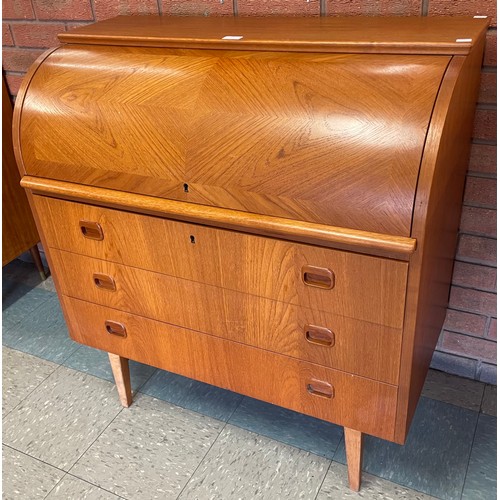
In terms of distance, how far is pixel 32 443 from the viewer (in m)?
1.67

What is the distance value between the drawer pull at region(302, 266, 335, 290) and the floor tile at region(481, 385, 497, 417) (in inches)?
33.8

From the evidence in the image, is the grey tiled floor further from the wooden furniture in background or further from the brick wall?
the wooden furniture in background

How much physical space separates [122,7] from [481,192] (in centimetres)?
122

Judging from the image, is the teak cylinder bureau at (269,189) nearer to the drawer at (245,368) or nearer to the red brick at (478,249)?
the drawer at (245,368)

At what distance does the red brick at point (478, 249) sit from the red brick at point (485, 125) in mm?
291

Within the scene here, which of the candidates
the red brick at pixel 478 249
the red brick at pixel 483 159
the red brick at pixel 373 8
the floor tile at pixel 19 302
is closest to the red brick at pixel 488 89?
the red brick at pixel 483 159

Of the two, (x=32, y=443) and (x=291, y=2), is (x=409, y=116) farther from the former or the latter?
(x=32, y=443)

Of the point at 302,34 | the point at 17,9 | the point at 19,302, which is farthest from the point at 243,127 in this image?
the point at 19,302

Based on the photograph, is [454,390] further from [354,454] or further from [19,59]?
[19,59]

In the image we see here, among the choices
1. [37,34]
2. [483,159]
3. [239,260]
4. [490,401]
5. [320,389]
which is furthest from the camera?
[37,34]

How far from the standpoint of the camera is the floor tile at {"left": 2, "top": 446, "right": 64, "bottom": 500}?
1.53m

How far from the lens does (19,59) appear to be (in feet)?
6.59

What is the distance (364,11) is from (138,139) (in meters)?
0.68

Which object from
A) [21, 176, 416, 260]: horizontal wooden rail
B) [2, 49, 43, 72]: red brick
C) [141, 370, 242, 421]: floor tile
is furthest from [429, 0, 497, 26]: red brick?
[2, 49, 43, 72]: red brick
